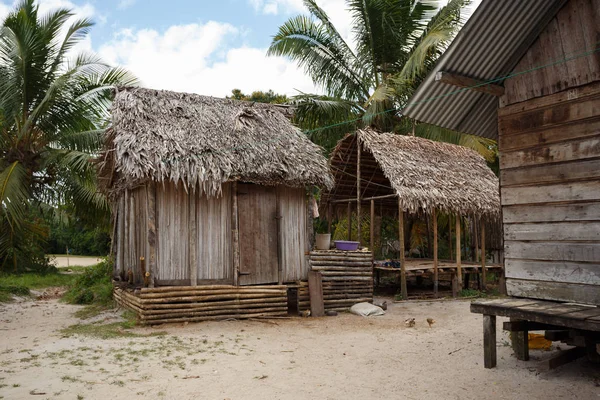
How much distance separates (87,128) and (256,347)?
35.9 ft

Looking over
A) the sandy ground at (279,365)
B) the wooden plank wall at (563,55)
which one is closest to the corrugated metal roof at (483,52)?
the wooden plank wall at (563,55)

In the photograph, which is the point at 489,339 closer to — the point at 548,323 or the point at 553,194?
the point at 548,323

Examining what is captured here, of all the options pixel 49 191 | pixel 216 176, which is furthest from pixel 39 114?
pixel 216 176

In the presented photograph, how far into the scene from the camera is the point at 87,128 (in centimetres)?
1548

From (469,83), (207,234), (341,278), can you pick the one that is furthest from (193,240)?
(469,83)

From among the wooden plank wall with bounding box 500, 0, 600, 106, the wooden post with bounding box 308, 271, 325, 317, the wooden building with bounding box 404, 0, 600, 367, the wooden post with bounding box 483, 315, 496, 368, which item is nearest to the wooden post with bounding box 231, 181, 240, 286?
the wooden post with bounding box 308, 271, 325, 317

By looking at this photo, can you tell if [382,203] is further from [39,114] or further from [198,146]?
[39,114]

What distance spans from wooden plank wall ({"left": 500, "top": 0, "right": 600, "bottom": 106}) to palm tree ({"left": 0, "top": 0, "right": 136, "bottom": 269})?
1139 centimetres

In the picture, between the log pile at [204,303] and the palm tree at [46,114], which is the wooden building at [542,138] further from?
the palm tree at [46,114]

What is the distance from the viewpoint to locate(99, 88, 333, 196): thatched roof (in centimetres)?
891

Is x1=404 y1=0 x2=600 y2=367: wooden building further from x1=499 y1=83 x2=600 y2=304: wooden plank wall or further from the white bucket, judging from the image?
the white bucket

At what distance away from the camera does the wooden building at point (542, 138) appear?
4988 mm

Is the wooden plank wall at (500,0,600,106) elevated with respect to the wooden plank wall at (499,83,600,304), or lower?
elevated

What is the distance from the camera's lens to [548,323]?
15.5 ft
